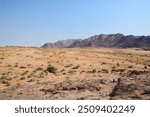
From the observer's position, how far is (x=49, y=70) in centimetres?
3069

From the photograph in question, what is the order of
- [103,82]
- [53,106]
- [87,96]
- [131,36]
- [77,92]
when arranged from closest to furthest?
[53,106] → [87,96] → [77,92] → [103,82] → [131,36]

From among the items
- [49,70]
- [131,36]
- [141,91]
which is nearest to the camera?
[141,91]

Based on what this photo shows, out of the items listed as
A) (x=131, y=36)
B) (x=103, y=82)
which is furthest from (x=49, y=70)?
(x=131, y=36)

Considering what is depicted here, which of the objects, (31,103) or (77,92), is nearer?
(31,103)

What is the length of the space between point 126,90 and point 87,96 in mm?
2004

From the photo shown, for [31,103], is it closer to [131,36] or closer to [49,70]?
[49,70]

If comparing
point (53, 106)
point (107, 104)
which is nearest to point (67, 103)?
point (53, 106)

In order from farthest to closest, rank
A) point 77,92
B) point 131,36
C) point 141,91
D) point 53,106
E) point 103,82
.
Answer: point 131,36
point 103,82
point 77,92
point 141,91
point 53,106

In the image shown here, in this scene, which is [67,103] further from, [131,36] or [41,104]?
[131,36]

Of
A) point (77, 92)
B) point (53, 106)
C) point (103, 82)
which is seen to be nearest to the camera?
point (53, 106)

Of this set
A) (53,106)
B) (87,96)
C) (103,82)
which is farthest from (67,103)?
(103,82)

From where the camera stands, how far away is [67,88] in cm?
1880

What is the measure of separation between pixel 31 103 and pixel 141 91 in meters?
5.69

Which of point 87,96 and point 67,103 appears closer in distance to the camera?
point 67,103
